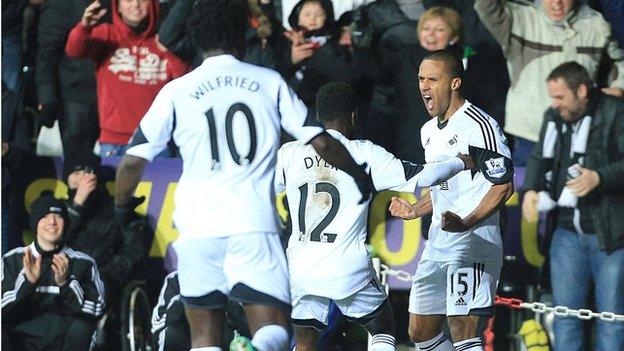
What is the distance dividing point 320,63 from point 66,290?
90.1 inches

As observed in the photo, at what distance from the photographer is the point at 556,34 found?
11070 mm

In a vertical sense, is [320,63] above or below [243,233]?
above

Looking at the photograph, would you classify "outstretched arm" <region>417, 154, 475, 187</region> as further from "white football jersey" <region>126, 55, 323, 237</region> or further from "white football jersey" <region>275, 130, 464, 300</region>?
"white football jersey" <region>126, 55, 323, 237</region>

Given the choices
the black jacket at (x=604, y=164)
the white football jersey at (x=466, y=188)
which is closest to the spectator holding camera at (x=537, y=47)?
the black jacket at (x=604, y=164)

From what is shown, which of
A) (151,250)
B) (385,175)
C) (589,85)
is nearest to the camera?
(385,175)

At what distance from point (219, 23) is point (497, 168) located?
166 centimetres

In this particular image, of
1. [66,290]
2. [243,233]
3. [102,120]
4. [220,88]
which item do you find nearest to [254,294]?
[243,233]

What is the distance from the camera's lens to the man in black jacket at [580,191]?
10.6 meters

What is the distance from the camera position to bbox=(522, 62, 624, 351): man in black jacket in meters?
10.6

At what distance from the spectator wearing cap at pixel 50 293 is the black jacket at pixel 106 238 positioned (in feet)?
0.97

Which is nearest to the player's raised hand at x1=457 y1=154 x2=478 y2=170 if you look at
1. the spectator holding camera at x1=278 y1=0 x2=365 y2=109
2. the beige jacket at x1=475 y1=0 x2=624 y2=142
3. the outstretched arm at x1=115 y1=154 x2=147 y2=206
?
the outstretched arm at x1=115 y1=154 x2=147 y2=206

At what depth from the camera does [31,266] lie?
35.9 feet

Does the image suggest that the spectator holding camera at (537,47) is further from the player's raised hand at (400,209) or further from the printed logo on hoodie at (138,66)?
the player's raised hand at (400,209)

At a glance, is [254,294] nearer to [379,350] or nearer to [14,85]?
[379,350]
